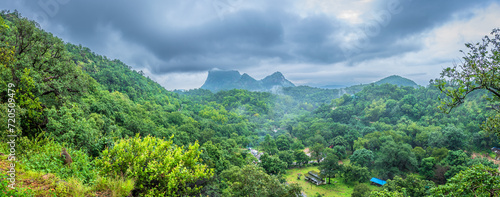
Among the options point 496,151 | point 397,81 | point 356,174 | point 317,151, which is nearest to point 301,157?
point 317,151

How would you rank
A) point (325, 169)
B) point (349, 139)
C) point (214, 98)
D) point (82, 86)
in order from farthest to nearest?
point (214, 98), point (349, 139), point (325, 169), point (82, 86)

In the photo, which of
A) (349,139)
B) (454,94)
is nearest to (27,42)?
(454,94)

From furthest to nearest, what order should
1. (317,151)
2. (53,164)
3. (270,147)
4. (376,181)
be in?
(270,147) < (317,151) < (376,181) < (53,164)

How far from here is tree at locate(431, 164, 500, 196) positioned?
4980 mm

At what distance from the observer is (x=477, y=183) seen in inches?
207

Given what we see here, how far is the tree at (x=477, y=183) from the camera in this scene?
4980 millimetres

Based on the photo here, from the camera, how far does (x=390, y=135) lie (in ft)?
114

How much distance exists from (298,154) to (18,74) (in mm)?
31865

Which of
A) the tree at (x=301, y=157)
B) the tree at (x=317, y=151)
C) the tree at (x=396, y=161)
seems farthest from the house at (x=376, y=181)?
the tree at (x=301, y=157)

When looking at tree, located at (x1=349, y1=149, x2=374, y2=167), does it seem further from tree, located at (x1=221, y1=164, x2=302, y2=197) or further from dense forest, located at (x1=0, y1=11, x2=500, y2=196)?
tree, located at (x1=221, y1=164, x2=302, y2=197)

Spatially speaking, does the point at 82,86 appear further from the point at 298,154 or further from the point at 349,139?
the point at 349,139

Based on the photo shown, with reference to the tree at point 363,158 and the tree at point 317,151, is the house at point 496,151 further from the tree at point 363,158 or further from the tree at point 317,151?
the tree at point 317,151

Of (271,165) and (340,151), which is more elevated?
(271,165)

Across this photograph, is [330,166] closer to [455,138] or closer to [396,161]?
[396,161]
